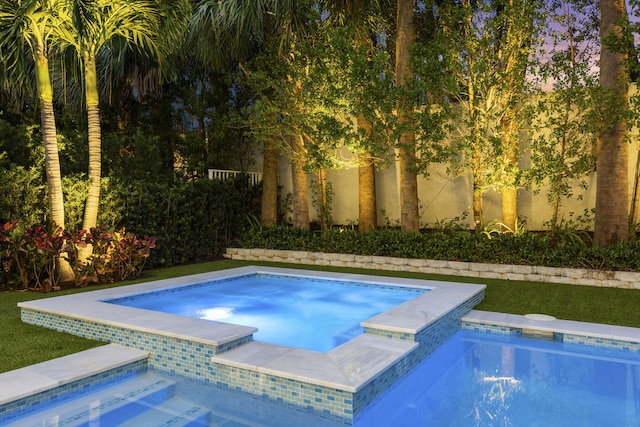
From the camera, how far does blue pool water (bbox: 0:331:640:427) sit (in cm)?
376

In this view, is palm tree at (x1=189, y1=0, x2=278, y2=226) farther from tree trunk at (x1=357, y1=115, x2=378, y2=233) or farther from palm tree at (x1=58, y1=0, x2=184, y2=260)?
tree trunk at (x1=357, y1=115, x2=378, y2=233)

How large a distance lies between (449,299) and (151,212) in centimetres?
681

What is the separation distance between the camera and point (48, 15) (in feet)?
24.2

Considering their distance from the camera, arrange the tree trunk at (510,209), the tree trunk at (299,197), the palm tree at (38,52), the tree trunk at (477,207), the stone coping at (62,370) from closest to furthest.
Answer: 1. the stone coping at (62,370)
2. the palm tree at (38,52)
3. the tree trunk at (477,207)
4. the tree trunk at (510,209)
5. the tree trunk at (299,197)

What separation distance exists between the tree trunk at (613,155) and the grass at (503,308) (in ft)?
4.07

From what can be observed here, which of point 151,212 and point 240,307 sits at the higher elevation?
point 151,212

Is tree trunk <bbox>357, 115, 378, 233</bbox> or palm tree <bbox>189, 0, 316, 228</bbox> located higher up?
palm tree <bbox>189, 0, 316, 228</bbox>

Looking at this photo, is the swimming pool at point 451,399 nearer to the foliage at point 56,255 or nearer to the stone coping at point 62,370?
the stone coping at point 62,370

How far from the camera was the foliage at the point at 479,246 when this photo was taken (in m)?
8.20

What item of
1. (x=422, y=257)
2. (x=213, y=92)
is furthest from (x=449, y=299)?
(x=213, y=92)

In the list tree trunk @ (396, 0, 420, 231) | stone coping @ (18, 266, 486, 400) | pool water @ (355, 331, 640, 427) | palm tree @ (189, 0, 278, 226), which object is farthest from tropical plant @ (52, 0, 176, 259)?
pool water @ (355, 331, 640, 427)

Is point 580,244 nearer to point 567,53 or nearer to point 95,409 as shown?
point 567,53

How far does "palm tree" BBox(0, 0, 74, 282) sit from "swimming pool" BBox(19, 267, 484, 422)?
2516 millimetres

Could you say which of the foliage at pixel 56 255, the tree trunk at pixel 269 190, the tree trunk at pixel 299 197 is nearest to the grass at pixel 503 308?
the foliage at pixel 56 255
